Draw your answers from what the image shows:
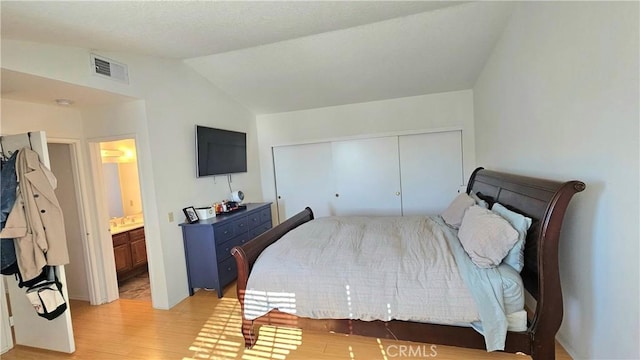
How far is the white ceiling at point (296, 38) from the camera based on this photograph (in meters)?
1.97

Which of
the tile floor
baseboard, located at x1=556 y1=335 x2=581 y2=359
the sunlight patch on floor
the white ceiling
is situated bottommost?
the sunlight patch on floor

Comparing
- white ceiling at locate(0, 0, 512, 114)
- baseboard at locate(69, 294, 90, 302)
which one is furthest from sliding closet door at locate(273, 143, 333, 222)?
baseboard at locate(69, 294, 90, 302)

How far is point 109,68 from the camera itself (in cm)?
261

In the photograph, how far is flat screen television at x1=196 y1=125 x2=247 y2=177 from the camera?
11.7 feet

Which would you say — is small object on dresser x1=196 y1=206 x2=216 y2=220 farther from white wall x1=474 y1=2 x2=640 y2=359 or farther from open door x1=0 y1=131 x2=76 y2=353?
white wall x1=474 y1=2 x2=640 y2=359

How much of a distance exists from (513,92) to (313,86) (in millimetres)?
2446

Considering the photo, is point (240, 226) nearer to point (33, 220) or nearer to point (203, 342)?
point (203, 342)

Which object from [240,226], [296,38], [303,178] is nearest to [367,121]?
[303,178]

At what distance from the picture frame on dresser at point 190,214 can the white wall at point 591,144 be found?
11.3 ft

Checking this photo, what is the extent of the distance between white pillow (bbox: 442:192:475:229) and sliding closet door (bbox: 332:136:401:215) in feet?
5.77

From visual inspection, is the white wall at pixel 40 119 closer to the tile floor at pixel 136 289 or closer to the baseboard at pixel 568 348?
the tile floor at pixel 136 289

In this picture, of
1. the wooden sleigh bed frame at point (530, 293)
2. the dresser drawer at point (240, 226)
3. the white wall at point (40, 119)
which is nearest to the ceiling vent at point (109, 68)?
the white wall at point (40, 119)

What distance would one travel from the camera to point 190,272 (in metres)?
3.31

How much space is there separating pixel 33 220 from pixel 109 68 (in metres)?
1.43
